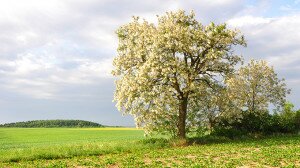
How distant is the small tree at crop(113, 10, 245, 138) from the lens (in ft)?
158

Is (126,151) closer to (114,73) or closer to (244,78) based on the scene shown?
(114,73)

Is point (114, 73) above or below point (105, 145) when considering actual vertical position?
above

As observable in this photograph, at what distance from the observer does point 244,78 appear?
219 ft

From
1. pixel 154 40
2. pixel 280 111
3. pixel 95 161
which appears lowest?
pixel 95 161

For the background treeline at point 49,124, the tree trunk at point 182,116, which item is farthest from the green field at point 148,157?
the background treeline at point 49,124

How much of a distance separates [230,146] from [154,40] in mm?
15320

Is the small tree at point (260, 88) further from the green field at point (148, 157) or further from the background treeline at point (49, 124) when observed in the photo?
the background treeline at point (49, 124)

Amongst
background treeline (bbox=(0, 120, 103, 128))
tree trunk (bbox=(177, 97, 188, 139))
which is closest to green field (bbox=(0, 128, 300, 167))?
tree trunk (bbox=(177, 97, 188, 139))

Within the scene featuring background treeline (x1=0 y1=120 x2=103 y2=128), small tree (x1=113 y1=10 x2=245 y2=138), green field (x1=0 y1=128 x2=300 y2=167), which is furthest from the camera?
background treeline (x1=0 y1=120 x2=103 y2=128)

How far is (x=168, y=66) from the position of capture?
4831 cm

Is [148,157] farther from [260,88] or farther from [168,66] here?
[260,88]

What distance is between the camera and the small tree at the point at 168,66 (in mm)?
48281

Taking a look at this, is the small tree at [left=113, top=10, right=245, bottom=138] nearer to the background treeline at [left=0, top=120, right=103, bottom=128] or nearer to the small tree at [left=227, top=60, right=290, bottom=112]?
the small tree at [left=227, top=60, right=290, bottom=112]

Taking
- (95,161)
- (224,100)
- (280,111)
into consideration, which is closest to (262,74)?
(280,111)
